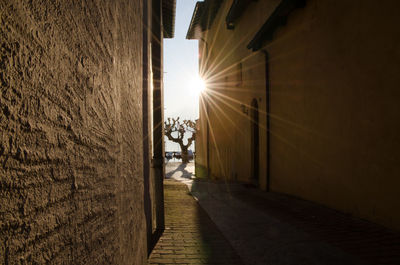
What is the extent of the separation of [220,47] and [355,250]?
15.2 meters

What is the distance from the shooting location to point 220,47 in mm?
17438

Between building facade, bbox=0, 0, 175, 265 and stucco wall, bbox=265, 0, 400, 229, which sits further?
stucco wall, bbox=265, 0, 400, 229

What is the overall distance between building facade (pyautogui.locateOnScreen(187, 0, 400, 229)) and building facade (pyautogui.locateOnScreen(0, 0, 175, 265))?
449 centimetres

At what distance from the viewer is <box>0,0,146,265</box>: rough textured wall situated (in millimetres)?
521

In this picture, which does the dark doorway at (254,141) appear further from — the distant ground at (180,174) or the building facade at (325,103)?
the distant ground at (180,174)

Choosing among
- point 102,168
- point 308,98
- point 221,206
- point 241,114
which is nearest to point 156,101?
point 221,206

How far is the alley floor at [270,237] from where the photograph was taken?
3.30 metres

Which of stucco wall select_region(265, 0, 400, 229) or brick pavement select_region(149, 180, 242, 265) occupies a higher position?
stucco wall select_region(265, 0, 400, 229)

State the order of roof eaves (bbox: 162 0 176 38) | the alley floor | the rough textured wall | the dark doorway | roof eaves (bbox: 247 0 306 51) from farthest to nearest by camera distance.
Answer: the dark doorway → roof eaves (bbox: 162 0 176 38) → roof eaves (bbox: 247 0 306 51) → the alley floor → the rough textured wall

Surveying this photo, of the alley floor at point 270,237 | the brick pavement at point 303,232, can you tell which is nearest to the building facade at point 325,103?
the brick pavement at point 303,232

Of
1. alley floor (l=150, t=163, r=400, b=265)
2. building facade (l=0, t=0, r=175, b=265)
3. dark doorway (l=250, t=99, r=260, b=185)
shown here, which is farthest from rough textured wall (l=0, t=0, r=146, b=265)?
dark doorway (l=250, t=99, r=260, b=185)

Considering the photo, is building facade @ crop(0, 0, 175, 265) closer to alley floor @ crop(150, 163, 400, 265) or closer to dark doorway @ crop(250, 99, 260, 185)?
alley floor @ crop(150, 163, 400, 265)

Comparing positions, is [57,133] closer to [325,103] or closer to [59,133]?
[59,133]

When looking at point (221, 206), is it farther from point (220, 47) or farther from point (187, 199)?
point (220, 47)
